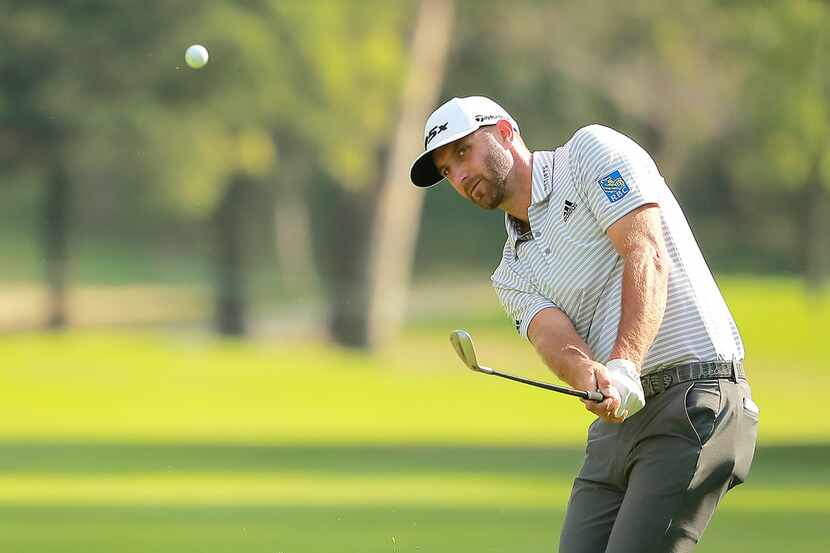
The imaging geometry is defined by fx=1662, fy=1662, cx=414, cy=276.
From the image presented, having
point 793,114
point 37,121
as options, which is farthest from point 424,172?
point 37,121

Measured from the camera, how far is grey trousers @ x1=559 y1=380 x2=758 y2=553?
4086 mm

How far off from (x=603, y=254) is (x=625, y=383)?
419mm

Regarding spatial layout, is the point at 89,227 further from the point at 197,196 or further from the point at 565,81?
the point at 565,81

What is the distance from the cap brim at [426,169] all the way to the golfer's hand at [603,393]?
0.73 m

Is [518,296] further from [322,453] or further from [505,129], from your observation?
[322,453]

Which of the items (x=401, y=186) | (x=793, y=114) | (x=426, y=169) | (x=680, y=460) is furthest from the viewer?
(x=401, y=186)

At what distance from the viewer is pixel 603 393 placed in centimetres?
395

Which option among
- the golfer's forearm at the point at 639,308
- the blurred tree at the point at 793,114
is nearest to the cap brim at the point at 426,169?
the golfer's forearm at the point at 639,308

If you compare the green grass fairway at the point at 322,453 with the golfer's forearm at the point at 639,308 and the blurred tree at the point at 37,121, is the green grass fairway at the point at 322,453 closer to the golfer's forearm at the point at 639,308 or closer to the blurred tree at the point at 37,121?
the blurred tree at the point at 37,121

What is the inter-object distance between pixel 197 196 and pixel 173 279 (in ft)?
32.9

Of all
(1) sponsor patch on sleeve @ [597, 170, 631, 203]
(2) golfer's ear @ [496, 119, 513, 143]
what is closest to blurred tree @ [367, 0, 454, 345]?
(2) golfer's ear @ [496, 119, 513, 143]

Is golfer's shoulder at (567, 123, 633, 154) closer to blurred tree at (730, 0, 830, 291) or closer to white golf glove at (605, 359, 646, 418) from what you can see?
white golf glove at (605, 359, 646, 418)

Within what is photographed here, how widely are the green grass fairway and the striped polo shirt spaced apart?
4.10m

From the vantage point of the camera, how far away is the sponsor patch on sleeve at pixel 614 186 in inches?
162
